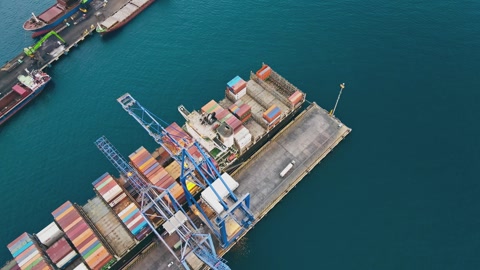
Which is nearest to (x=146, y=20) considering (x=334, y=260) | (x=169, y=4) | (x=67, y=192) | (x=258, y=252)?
(x=169, y=4)

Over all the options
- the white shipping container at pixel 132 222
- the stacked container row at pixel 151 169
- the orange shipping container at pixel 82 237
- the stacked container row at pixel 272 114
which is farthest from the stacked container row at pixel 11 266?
the stacked container row at pixel 272 114

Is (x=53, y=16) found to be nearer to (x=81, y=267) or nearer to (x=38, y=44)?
(x=38, y=44)

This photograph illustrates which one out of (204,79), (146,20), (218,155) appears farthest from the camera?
(146,20)

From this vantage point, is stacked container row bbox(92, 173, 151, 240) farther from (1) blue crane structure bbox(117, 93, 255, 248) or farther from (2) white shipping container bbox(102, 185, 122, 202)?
(1) blue crane structure bbox(117, 93, 255, 248)

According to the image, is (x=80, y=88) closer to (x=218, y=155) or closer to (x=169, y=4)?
(x=169, y=4)

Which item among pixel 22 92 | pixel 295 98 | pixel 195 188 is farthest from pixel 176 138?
pixel 22 92

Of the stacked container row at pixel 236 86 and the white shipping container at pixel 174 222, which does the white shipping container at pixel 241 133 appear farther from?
the white shipping container at pixel 174 222
